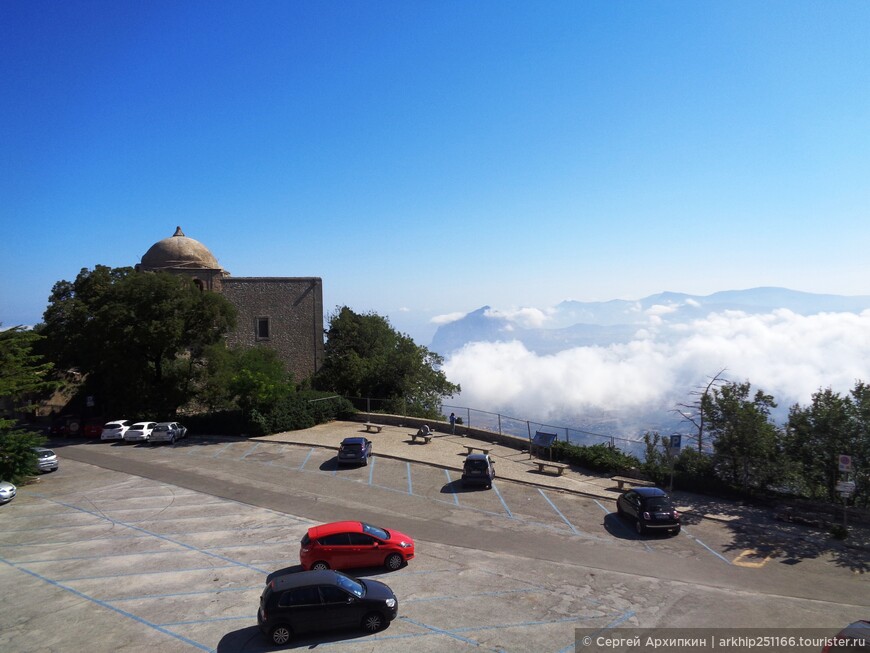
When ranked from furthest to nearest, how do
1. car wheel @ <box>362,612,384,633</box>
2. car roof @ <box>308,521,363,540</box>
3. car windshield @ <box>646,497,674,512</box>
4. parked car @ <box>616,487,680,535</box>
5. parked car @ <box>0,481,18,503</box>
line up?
1. parked car @ <box>0,481,18,503</box>
2. car windshield @ <box>646,497,674,512</box>
3. parked car @ <box>616,487,680,535</box>
4. car roof @ <box>308,521,363,540</box>
5. car wheel @ <box>362,612,384,633</box>

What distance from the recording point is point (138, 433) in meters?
34.1

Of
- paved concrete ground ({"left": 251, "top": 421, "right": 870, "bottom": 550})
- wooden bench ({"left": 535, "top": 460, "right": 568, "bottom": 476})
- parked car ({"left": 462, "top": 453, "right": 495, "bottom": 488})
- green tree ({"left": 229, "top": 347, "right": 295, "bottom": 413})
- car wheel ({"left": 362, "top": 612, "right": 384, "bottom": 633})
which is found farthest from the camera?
green tree ({"left": 229, "top": 347, "right": 295, "bottom": 413})

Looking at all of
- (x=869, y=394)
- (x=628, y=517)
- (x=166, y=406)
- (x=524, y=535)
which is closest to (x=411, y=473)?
(x=524, y=535)

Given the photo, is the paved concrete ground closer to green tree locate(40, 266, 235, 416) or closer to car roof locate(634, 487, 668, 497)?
car roof locate(634, 487, 668, 497)

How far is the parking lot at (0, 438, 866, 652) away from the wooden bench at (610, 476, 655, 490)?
6.98 ft

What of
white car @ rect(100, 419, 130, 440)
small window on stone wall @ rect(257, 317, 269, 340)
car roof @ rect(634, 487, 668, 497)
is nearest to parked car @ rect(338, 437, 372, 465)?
car roof @ rect(634, 487, 668, 497)

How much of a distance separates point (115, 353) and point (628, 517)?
3293cm

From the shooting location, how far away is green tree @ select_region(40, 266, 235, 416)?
120ft

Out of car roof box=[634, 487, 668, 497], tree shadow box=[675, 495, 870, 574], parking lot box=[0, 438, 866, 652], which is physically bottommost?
tree shadow box=[675, 495, 870, 574]

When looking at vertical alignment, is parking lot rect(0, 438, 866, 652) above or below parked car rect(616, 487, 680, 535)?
below

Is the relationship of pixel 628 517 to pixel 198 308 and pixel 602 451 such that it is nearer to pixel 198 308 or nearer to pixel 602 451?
pixel 602 451

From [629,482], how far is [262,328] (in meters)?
34.5

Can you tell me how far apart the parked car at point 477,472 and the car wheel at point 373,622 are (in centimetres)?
1132

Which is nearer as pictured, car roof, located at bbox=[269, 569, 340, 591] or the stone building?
car roof, located at bbox=[269, 569, 340, 591]
